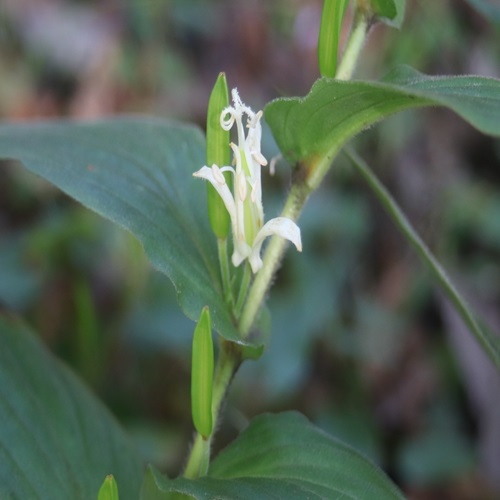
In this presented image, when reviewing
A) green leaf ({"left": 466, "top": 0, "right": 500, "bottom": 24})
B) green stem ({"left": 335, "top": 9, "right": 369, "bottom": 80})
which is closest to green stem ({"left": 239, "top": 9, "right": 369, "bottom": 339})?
green stem ({"left": 335, "top": 9, "right": 369, "bottom": 80})

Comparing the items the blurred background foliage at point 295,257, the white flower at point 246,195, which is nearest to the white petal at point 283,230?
the white flower at point 246,195

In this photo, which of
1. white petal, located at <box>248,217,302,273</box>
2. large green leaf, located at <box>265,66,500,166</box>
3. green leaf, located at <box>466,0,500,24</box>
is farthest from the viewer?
green leaf, located at <box>466,0,500,24</box>

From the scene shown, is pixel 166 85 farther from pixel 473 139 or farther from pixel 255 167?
pixel 255 167

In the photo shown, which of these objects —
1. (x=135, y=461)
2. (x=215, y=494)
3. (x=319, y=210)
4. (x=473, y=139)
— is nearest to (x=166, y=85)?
(x=319, y=210)

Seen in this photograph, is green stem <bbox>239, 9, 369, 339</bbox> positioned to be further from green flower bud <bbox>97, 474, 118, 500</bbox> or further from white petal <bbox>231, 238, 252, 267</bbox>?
green flower bud <bbox>97, 474, 118, 500</bbox>

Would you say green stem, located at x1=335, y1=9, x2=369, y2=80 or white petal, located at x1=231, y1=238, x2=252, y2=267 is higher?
green stem, located at x1=335, y1=9, x2=369, y2=80

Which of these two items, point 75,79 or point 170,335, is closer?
point 170,335

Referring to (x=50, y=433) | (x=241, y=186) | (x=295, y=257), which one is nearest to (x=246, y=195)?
(x=241, y=186)
